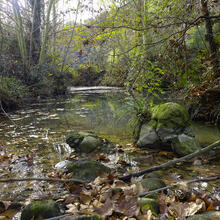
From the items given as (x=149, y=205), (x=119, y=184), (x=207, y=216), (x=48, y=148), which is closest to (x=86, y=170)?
(x=119, y=184)

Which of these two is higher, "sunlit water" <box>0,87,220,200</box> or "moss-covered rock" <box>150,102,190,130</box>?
"moss-covered rock" <box>150,102,190,130</box>

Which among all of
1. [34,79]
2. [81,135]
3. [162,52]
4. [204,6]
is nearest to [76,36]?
[162,52]

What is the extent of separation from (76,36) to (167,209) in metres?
4.17

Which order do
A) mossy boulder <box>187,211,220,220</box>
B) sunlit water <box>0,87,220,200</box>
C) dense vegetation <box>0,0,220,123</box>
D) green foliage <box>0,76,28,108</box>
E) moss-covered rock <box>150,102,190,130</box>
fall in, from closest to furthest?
mossy boulder <box>187,211,220,220</box>
sunlit water <box>0,87,220,200</box>
moss-covered rock <box>150,102,190,130</box>
dense vegetation <box>0,0,220,123</box>
green foliage <box>0,76,28,108</box>

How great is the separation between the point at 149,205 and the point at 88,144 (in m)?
2.26

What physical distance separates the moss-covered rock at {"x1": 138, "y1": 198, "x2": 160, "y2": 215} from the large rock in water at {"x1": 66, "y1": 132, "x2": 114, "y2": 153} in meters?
2.02

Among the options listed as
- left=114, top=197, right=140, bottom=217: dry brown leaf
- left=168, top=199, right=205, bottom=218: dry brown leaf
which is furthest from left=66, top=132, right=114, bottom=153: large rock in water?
left=168, top=199, right=205, bottom=218: dry brown leaf

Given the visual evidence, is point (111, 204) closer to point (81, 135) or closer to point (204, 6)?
point (81, 135)

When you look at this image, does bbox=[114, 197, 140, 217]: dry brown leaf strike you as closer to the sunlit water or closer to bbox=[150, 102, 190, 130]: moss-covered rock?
the sunlit water

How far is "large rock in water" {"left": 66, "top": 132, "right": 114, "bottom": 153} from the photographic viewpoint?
3.83m

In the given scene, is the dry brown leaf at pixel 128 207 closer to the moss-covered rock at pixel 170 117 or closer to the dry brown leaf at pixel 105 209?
the dry brown leaf at pixel 105 209

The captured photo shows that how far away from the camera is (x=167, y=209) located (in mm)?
1761

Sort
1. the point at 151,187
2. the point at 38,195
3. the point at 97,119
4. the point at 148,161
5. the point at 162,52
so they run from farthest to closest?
1. the point at 97,119
2. the point at 162,52
3. the point at 148,161
4. the point at 38,195
5. the point at 151,187

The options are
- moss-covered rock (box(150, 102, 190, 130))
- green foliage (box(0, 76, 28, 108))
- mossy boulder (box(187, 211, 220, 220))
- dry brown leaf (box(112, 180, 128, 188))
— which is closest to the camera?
mossy boulder (box(187, 211, 220, 220))
